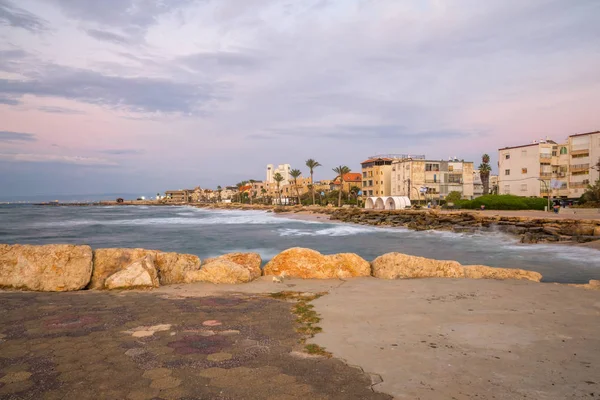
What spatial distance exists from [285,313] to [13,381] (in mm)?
4455

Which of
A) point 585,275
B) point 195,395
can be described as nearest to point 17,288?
point 195,395

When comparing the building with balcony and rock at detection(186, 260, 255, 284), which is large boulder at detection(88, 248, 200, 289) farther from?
the building with balcony

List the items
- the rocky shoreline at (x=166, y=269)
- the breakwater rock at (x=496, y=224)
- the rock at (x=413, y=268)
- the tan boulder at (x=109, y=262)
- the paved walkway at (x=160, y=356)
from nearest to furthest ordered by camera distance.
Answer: the paved walkway at (x=160, y=356), the rocky shoreline at (x=166, y=269), the tan boulder at (x=109, y=262), the rock at (x=413, y=268), the breakwater rock at (x=496, y=224)

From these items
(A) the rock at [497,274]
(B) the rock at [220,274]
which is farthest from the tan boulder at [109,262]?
(A) the rock at [497,274]

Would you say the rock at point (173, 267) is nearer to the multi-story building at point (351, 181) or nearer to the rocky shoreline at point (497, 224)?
the rocky shoreline at point (497, 224)

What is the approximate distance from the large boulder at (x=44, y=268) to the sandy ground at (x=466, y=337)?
8.32 ft

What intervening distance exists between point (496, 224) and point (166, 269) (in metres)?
42.8

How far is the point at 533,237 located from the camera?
109 ft

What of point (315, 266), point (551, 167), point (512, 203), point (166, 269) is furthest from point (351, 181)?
point (166, 269)

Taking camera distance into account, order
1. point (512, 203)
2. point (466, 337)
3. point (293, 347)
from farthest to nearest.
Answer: point (512, 203) → point (466, 337) → point (293, 347)

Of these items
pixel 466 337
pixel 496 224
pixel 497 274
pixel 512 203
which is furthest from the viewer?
pixel 512 203

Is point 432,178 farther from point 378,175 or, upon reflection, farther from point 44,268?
point 44,268

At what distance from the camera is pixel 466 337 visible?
244 inches

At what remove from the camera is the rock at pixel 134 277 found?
1034cm
